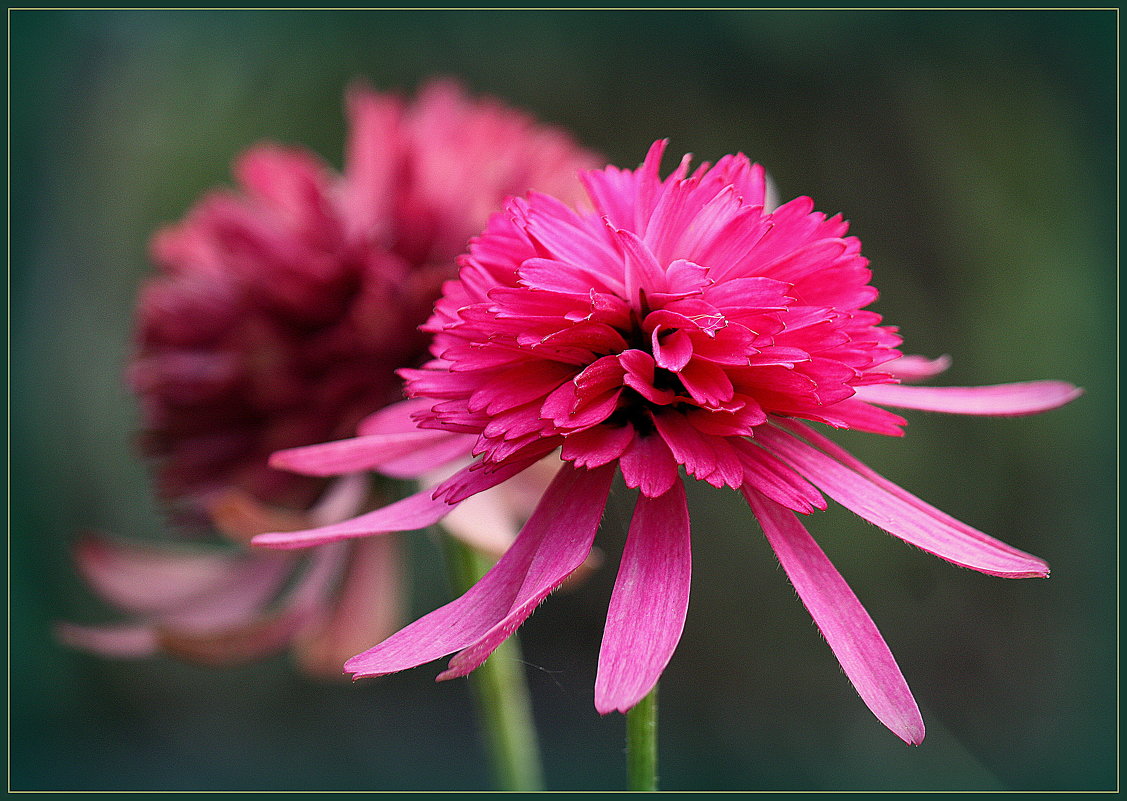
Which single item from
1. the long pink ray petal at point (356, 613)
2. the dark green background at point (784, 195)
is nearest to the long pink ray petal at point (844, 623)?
the long pink ray petal at point (356, 613)

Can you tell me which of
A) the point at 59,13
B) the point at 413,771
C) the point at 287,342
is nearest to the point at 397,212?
the point at 287,342

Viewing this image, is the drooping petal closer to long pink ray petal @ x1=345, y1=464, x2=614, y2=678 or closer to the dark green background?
long pink ray petal @ x1=345, y1=464, x2=614, y2=678

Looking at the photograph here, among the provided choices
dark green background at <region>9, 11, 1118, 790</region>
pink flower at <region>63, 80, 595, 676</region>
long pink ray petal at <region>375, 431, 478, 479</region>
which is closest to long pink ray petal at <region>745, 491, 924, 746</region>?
long pink ray petal at <region>375, 431, 478, 479</region>

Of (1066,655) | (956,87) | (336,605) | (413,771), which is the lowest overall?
(413,771)

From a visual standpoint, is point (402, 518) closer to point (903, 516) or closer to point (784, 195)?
point (903, 516)

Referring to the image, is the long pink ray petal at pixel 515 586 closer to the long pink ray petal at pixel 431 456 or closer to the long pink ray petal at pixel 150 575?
the long pink ray petal at pixel 431 456

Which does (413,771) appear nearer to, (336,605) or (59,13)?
(336,605)
